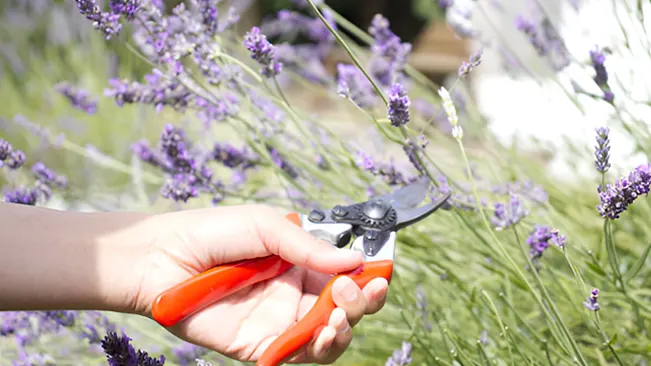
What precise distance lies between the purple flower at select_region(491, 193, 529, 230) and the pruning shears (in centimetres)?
13

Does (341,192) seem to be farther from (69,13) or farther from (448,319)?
(69,13)

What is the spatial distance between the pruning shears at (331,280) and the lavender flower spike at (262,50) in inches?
10.0

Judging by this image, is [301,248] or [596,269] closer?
[301,248]

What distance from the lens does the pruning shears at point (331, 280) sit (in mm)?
933

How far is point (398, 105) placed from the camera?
97 cm

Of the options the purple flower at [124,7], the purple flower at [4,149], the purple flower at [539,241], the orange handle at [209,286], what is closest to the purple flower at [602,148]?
the purple flower at [539,241]

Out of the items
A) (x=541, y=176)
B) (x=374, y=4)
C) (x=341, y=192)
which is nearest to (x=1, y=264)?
(x=341, y=192)

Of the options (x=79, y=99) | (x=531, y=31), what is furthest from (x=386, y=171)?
(x=79, y=99)

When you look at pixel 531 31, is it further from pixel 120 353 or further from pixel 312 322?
pixel 120 353

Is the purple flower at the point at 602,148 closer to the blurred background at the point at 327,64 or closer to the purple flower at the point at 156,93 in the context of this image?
the purple flower at the point at 156,93

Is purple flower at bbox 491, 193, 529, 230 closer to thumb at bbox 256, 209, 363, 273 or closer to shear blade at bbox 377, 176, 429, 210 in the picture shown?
shear blade at bbox 377, 176, 429, 210

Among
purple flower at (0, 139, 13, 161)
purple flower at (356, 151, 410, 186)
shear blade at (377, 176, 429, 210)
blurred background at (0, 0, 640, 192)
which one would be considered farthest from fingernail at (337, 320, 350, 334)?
blurred background at (0, 0, 640, 192)

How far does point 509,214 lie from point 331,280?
1.14 feet

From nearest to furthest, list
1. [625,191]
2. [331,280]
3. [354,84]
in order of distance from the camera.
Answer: [625,191], [331,280], [354,84]
